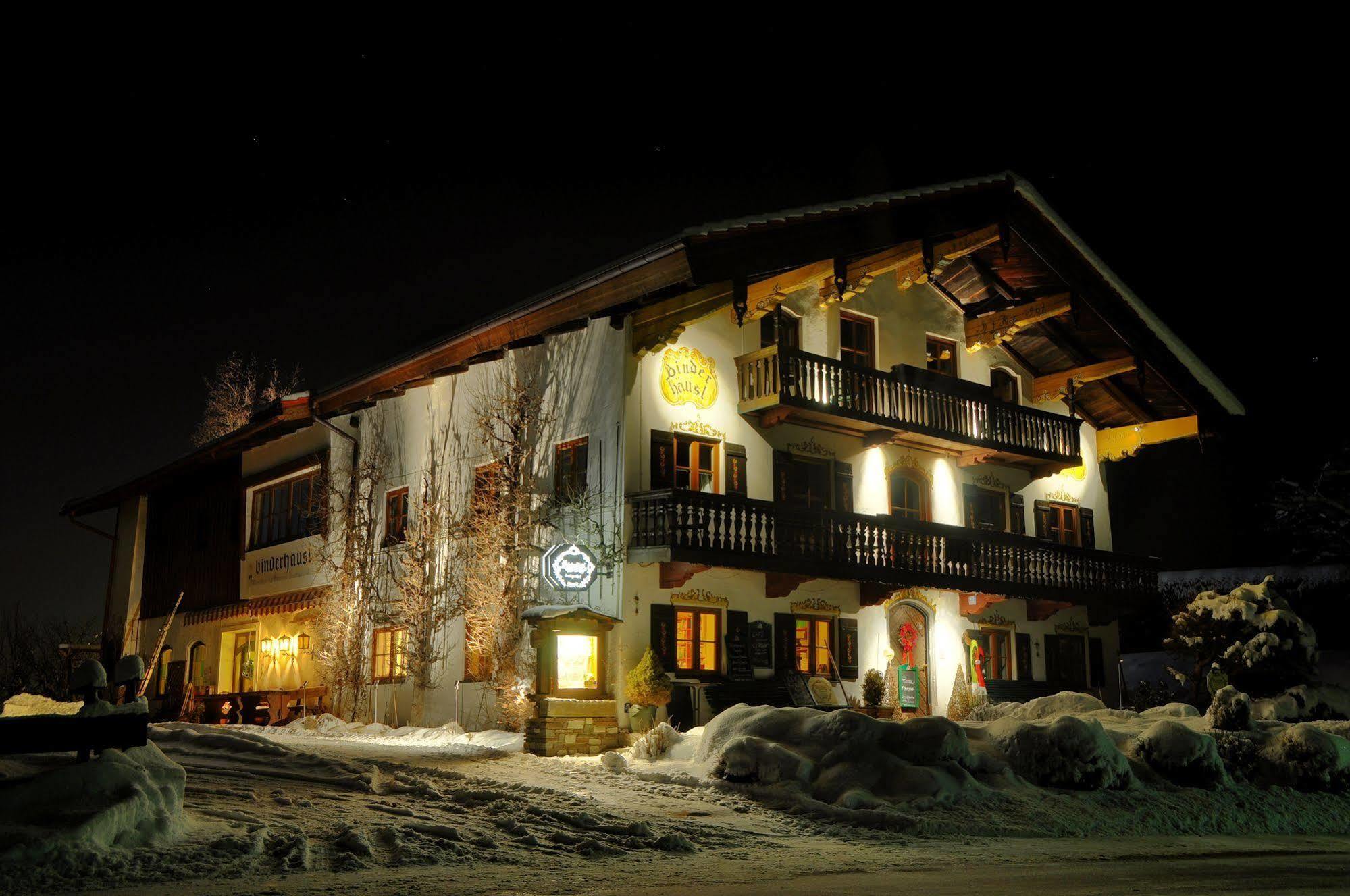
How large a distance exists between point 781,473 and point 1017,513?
21.8 ft

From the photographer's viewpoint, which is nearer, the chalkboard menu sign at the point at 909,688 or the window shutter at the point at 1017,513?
the chalkboard menu sign at the point at 909,688

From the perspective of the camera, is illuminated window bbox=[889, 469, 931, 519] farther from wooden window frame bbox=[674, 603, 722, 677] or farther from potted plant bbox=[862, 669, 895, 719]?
wooden window frame bbox=[674, 603, 722, 677]

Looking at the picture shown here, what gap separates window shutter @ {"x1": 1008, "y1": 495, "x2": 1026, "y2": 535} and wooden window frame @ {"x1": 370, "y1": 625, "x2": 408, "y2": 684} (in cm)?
1233

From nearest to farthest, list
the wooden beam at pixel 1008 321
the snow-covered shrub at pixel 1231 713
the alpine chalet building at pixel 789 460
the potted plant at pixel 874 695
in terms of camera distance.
Answer: the snow-covered shrub at pixel 1231 713 → the alpine chalet building at pixel 789 460 → the potted plant at pixel 874 695 → the wooden beam at pixel 1008 321

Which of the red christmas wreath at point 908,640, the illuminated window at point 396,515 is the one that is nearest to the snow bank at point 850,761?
the red christmas wreath at point 908,640

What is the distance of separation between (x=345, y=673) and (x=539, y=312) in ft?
27.9

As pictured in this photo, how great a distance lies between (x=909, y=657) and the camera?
75.7 feet

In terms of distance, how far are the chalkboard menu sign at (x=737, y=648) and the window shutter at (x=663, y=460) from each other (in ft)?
8.08

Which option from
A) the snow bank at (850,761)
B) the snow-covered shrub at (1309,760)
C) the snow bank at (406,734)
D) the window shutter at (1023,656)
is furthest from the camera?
the window shutter at (1023,656)

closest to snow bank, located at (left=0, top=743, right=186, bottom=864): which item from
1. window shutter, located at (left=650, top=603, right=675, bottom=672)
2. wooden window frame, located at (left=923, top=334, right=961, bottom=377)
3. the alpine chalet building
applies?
the alpine chalet building

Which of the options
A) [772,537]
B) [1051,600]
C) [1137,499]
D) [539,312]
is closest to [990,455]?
[1051,600]

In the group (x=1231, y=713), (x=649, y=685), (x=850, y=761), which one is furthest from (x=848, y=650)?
(x=850, y=761)

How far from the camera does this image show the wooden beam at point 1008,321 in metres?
23.9

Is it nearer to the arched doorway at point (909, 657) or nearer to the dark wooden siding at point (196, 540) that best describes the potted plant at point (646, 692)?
the arched doorway at point (909, 657)
